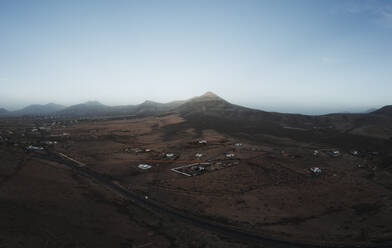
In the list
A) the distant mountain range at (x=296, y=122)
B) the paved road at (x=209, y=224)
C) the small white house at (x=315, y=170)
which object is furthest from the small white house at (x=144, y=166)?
the distant mountain range at (x=296, y=122)

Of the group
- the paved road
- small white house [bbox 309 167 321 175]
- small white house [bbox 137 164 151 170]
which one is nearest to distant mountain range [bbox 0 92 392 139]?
small white house [bbox 309 167 321 175]

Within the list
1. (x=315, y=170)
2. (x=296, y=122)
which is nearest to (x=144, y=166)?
(x=315, y=170)

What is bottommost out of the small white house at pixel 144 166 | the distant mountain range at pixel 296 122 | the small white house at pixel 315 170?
the small white house at pixel 315 170

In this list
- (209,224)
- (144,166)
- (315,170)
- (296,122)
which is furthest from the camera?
(296,122)

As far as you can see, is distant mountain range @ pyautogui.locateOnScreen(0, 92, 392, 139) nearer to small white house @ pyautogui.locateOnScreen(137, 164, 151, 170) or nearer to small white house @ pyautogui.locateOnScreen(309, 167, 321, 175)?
small white house @ pyautogui.locateOnScreen(309, 167, 321, 175)

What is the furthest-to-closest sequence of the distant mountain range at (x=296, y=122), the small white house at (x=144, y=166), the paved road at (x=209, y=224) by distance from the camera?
the distant mountain range at (x=296, y=122) → the small white house at (x=144, y=166) → the paved road at (x=209, y=224)

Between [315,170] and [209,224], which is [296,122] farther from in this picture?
[209,224]

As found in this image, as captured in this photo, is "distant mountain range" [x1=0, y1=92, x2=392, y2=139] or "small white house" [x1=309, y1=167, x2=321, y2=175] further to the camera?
"distant mountain range" [x1=0, y1=92, x2=392, y2=139]

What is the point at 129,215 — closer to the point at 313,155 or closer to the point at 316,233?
the point at 316,233

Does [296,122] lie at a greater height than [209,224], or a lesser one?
greater

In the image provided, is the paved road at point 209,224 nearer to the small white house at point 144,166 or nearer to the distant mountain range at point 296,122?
the small white house at point 144,166

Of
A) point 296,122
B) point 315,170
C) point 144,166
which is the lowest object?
point 315,170
